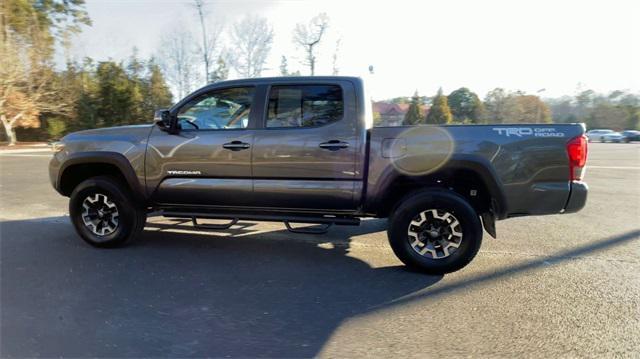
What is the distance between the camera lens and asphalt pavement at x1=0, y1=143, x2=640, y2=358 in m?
2.86

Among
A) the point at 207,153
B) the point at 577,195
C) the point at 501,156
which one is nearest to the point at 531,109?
the point at 577,195

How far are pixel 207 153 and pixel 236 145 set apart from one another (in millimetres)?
376

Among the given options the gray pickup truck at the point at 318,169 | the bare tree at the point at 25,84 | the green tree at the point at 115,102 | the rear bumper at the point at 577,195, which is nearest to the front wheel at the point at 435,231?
the gray pickup truck at the point at 318,169

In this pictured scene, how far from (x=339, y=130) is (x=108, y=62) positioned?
3563cm

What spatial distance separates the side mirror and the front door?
0.28 feet

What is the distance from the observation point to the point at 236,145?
4543mm

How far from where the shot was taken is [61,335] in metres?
2.96

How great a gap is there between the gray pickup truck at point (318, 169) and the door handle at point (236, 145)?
12mm

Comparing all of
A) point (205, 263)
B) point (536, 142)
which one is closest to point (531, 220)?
point (536, 142)

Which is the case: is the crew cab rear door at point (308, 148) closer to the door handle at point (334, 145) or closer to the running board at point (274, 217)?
the door handle at point (334, 145)

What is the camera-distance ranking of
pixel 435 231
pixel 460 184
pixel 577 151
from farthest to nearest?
pixel 460 184 < pixel 435 231 < pixel 577 151

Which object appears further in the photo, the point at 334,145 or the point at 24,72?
the point at 24,72

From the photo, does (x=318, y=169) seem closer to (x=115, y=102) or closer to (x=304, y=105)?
(x=304, y=105)

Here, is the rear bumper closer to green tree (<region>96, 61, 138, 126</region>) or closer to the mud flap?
the mud flap
